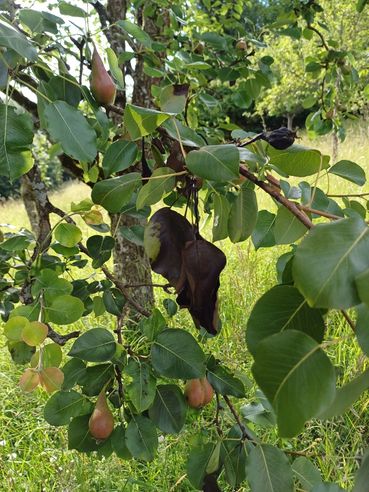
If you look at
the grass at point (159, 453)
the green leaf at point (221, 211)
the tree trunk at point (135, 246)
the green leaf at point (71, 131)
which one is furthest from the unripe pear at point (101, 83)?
the tree trunk at point (135, 246)

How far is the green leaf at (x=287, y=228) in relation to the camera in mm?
419

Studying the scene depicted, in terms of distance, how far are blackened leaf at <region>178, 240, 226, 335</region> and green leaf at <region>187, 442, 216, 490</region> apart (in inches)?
13.6

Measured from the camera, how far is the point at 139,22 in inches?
66.2

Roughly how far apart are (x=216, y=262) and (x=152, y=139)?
0.26 m

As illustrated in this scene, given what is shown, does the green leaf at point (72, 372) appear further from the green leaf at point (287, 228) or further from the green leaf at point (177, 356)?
the green leaf at point (287, 228)

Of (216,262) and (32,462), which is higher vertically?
(216,262)

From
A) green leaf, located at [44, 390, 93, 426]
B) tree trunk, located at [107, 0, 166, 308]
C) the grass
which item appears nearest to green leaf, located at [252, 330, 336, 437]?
green leaf, located at [44, 390, 93, 426]

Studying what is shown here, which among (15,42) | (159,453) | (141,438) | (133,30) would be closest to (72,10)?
(133,30)

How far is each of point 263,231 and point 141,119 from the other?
0.88 feet

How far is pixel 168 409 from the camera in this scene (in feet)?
1.95

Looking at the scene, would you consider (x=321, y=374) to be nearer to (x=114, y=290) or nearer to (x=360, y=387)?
(x=360, y=387)

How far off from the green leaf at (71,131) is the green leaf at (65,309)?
0.20 metres

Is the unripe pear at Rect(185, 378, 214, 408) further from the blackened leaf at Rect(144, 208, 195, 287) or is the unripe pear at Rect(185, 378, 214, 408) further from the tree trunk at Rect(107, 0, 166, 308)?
the tree trunk at Rect(107, 0, 166, 308)

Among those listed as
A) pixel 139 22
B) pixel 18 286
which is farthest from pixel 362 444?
pixel 139 22
